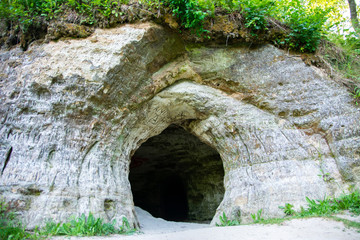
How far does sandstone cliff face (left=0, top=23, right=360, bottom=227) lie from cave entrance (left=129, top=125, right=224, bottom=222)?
2483mm

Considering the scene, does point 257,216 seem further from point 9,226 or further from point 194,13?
point 194,13

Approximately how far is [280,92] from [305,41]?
1213 mm

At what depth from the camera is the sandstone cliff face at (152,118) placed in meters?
3.87

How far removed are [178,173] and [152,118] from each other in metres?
4.94

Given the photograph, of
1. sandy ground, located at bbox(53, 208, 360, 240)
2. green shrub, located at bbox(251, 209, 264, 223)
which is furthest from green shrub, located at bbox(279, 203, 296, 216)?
sandy ground, located at bbox(53, 208, 360, 240)

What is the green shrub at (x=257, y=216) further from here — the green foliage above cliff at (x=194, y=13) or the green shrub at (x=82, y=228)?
the green foliage above cliff at (x=194, y=13)

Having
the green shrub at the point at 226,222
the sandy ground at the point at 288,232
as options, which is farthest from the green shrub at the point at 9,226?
the green shrub at the point at 226,222

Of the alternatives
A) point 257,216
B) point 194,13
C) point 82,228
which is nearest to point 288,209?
point 257,216

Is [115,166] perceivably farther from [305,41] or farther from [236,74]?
[305,41]

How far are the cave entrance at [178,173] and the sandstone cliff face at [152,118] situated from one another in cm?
248

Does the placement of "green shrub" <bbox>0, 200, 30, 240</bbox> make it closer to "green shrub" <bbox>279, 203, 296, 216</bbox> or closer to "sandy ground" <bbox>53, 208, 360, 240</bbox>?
"sandy ground" <bbox>53, 208, 360, 240</bbox>

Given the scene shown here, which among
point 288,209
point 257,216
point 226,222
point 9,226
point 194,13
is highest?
point 194,13

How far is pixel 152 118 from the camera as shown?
17.4ft

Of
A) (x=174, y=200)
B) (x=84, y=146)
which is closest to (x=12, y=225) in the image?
(x=84, y=146)
